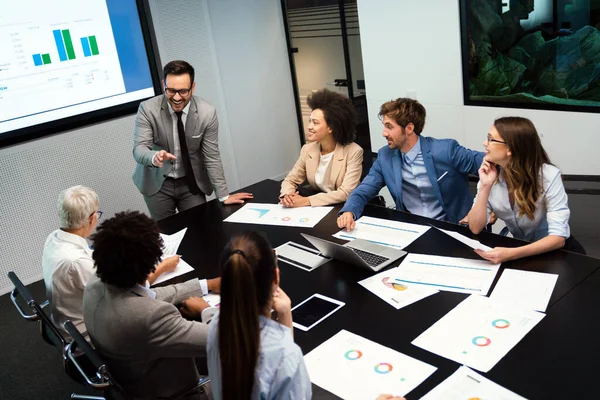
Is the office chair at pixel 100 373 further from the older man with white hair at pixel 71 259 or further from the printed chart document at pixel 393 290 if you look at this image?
the printed chart document at pixel 393 290

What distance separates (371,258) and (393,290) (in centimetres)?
29

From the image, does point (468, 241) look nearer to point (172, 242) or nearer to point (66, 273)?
point (172, 242)

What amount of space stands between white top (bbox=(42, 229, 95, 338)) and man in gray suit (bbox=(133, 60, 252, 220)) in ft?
3.29

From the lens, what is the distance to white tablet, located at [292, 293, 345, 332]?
204 cm

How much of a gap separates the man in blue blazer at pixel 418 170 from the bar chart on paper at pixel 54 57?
2703mm

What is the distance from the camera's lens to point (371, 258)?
244cm

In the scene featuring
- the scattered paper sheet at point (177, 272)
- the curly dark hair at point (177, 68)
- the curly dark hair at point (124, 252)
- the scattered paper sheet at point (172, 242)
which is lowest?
the scattered paper sheet at point (177, 272)

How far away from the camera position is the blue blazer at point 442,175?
305cm

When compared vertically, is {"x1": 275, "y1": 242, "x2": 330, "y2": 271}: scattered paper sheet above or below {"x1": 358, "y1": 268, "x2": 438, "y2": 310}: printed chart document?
above

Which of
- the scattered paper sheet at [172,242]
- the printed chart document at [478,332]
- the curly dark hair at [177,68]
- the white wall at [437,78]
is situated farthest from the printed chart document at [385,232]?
the white wall at [437,78]

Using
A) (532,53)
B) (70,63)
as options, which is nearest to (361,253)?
(532,53)

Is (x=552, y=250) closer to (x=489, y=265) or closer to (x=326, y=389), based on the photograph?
(x=489, y=265)

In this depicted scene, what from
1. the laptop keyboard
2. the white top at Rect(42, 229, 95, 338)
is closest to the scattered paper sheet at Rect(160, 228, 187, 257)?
the white top at Rect(42, 229, 95, 338)

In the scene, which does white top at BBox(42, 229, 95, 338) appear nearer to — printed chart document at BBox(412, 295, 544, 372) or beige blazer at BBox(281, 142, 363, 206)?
beige blazer at BBox(281, 142, 363, 206)
